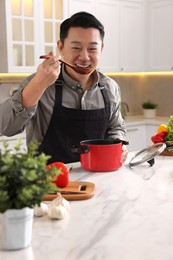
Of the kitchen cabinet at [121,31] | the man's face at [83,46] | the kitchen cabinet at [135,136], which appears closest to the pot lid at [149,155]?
the man's face at [83,46]

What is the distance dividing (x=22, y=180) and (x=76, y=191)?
57cm

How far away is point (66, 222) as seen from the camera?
122 centimetres

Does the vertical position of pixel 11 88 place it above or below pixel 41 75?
below

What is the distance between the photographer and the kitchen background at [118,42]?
12.8ft

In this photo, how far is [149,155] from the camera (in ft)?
6.43

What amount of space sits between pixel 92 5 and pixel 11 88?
124 centimetres

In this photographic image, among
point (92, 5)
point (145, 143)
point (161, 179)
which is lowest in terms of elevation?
point (145, 143)

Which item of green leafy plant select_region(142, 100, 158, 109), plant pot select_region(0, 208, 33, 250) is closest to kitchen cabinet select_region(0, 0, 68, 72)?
green leafy plant select_region(142, 100, 158, 109)

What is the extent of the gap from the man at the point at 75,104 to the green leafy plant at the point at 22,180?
956 millimetres

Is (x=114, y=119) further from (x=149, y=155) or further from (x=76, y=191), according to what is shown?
(x=76, y=191)

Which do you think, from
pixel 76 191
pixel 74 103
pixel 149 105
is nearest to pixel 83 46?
pixel 74 103

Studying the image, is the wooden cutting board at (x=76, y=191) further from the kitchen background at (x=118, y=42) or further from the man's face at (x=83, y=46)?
the kitchen background at (x=118, y=42)

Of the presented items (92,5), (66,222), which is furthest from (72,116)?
(92,5)

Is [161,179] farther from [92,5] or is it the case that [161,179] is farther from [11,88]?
[92,5]
